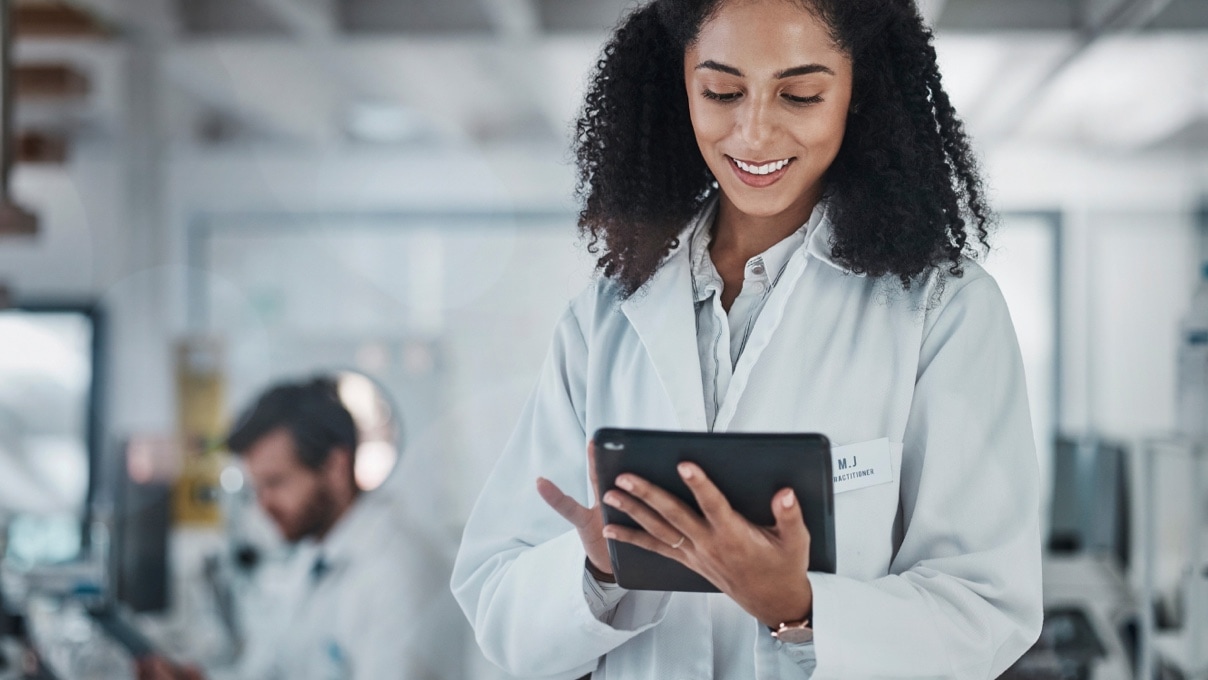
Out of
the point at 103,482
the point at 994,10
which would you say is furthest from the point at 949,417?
the point at 103,482

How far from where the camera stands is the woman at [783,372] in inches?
35.8

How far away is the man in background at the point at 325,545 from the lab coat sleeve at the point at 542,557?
4.63ft

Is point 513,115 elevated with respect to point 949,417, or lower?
elevated

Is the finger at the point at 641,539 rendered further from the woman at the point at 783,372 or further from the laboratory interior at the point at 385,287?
the laboratory interior at the point at 385,287

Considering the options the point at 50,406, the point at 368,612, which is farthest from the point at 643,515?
the point at 50,406

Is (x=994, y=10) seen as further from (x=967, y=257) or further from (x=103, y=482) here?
(x=103, y=482)

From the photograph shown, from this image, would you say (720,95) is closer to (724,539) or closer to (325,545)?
(724,539)

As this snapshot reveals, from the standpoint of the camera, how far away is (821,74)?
97cm

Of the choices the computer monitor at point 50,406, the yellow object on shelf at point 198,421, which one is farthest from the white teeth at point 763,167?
the computer monitor at point 50,406

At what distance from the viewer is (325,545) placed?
2688 mm

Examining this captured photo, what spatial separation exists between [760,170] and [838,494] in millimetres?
297

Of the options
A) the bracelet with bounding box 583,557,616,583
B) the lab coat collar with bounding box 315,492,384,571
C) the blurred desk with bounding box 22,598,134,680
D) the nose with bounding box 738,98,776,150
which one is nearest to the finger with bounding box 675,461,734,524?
the bracelet with bounding box 583,557,616,583

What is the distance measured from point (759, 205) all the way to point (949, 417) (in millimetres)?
252

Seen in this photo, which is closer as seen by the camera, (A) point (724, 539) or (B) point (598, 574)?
(A) point (724, 539)
